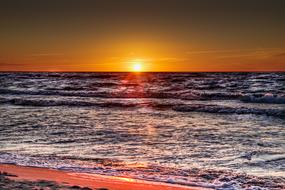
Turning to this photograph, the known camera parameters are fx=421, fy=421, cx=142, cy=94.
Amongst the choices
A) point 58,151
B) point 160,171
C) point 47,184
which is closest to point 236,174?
point 160,171

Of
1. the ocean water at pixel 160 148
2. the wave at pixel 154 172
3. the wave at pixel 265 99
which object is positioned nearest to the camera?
the wave at pixel 154 172

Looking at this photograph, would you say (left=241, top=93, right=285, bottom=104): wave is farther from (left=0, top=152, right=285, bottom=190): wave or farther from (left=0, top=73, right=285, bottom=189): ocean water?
(left=0, top=152, right=285, bottom=190): wave

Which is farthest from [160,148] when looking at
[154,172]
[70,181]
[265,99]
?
[265,99]

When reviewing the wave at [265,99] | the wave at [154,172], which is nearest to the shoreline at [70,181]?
the wave at [154,172]

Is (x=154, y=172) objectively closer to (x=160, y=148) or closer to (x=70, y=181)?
(x=70, y=181)

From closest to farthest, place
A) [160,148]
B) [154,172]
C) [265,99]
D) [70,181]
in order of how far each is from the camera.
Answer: [70,181] → [154,172] → [160,148] → [265,99]

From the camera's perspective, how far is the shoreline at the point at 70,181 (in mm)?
6895

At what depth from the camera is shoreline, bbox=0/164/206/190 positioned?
271 inches

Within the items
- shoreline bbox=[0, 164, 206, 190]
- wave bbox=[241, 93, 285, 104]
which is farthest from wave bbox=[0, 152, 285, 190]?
wave bbox=[241, 93, 285, 104]

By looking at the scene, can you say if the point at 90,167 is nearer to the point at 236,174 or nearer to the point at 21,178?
the point at 21,178

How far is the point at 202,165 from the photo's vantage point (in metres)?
8.64

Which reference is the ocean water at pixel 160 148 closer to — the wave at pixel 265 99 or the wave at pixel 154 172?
the wave at pixel 154 172

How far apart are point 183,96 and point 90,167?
864 inches

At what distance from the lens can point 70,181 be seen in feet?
24.1
